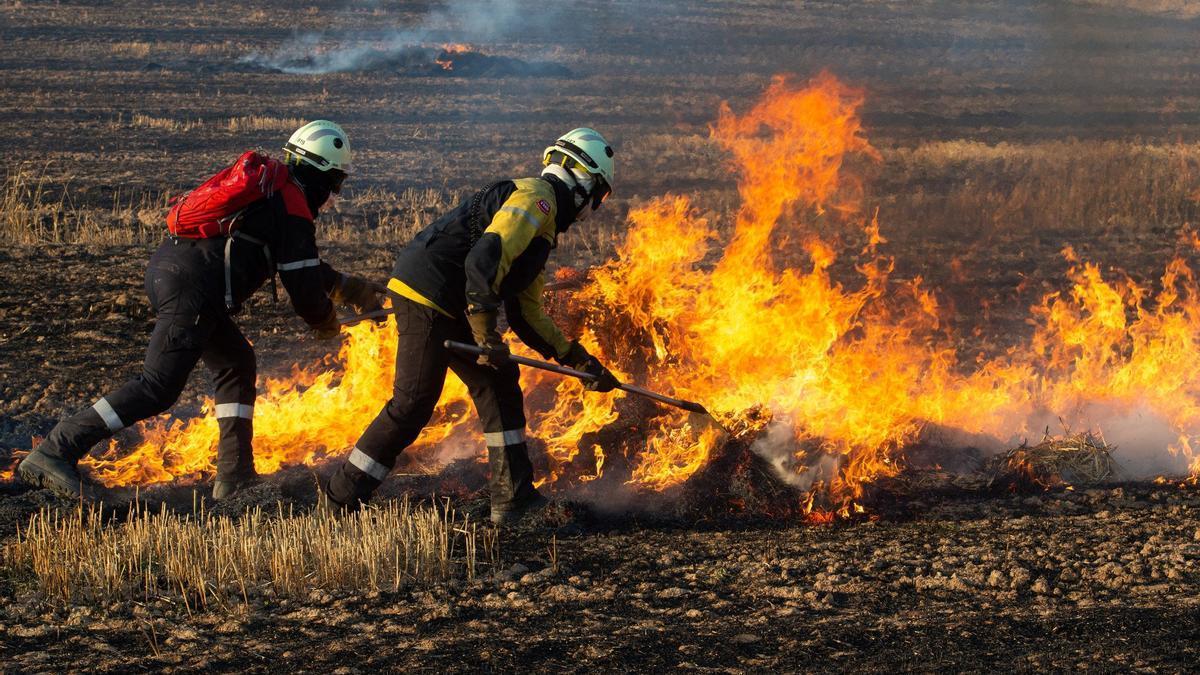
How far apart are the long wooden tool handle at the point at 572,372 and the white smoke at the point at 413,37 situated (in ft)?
92.4

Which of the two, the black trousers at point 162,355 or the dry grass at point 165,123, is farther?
the dry grass at point 165,123

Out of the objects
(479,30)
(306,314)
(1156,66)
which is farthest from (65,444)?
(479,30)

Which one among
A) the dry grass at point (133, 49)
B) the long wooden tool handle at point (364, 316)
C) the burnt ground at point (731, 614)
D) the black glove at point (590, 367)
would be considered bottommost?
the burnt ground at point (731, 614)

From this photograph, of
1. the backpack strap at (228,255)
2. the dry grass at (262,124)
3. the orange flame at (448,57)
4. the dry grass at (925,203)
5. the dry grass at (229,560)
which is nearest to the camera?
the dry grass at (229,560)

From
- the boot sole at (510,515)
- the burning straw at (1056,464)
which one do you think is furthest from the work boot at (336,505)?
the burning straw at (1056,464)

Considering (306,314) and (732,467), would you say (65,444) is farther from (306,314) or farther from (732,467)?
(732,467)

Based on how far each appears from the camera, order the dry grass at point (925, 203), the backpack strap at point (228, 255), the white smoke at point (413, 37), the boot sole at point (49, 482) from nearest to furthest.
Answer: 1. the backpack strap at point (228, 255)
2. the boot sole at point (49, 482)
3. the dry grass at point (925, 203)
4. the white smoke at point (413, 37)

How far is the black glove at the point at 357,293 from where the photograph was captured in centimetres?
737

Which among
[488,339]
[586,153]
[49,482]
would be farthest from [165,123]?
[488,339]

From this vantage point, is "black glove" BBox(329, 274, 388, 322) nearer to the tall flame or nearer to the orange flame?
the tall flame

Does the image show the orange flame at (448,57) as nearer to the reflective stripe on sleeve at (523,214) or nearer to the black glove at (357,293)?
the black glove at (357,293)

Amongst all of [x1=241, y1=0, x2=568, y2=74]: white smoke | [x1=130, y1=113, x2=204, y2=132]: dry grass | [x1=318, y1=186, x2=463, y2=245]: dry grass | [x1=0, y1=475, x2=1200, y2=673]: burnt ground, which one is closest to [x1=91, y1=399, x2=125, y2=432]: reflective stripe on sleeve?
[x1=0, y1=475, x2=1200, y2=673]: burnt ground

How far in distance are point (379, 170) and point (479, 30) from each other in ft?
81.4

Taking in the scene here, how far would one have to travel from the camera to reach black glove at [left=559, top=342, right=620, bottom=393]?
6910 millimetres
